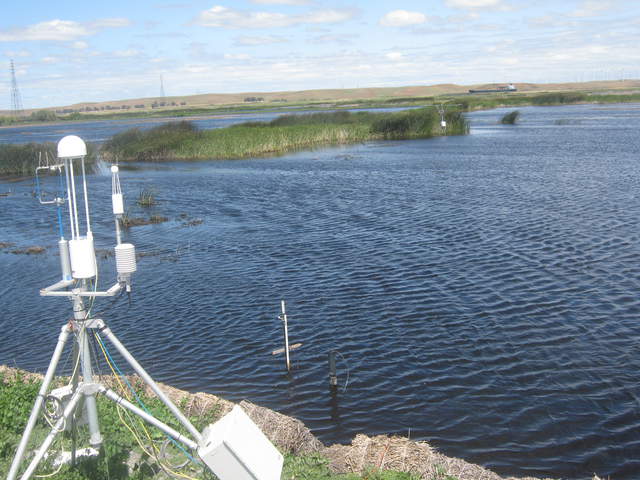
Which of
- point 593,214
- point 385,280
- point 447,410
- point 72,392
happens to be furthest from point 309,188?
point 72,392

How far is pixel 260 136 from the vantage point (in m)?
61.9

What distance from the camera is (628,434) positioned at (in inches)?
422

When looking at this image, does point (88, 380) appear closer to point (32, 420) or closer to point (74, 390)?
point (74, 390)

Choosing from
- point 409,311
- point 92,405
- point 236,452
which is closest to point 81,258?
point 92,405

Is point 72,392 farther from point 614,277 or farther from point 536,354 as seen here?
point 614,277

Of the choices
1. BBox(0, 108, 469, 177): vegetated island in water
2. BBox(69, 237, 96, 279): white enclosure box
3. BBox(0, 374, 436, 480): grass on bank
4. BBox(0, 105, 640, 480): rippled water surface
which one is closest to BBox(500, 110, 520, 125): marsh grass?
BBox(0, 108, 469, 177): vegetated island in water

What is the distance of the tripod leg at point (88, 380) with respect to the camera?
6859 millimetres

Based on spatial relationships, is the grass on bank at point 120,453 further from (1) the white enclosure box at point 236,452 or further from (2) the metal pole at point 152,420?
(1) the white enclosure box at point 236,452

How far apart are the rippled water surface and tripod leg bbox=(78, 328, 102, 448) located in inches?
191

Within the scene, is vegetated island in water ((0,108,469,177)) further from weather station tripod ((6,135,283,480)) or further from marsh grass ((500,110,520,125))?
weather station tripod ((6,135,283,480))

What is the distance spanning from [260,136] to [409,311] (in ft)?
156

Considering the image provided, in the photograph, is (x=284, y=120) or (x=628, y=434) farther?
(x=284, y=120)

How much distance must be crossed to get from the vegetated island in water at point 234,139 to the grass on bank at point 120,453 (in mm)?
46119

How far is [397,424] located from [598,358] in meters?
5.05
